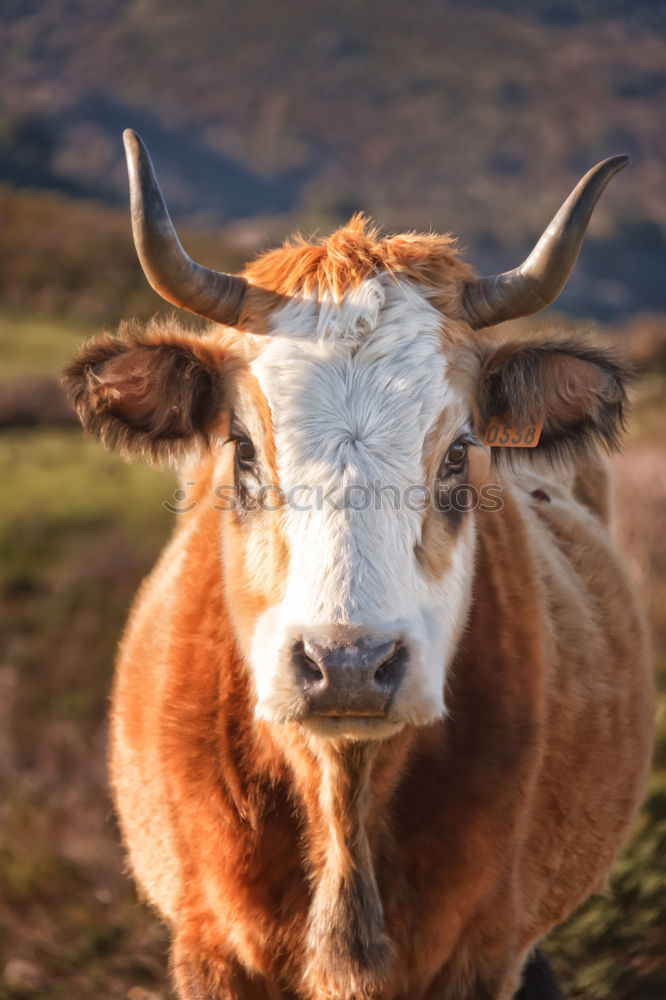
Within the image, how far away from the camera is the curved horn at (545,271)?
12.6ft

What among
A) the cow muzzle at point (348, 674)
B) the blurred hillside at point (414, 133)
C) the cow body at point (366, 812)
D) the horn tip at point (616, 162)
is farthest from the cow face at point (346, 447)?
the blurred hillside at point (414, 133)

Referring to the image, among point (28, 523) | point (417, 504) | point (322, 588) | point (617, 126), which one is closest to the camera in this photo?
point (322, 588)

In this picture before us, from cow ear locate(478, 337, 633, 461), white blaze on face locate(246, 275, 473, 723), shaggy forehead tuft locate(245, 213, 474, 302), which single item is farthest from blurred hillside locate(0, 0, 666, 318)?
white blaze on face locate(246, 275, 473, 723)

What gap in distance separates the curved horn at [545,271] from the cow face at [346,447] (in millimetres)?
143

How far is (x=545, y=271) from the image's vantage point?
4023 mm

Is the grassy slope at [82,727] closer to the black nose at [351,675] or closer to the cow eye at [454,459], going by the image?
the cow eye at [454,459]

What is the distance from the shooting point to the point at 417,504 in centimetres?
368

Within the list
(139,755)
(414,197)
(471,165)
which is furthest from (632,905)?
(471,165)

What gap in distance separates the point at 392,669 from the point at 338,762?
85cm

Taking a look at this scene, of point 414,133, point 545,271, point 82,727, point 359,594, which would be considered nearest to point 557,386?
point 545,271

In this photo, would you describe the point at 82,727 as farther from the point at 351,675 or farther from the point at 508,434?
the point at 351,675

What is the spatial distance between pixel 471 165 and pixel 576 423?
169437mm

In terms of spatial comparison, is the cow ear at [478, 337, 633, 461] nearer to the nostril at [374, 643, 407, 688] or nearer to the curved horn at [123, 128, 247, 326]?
the curved horn at [123, 128, 247, 326]

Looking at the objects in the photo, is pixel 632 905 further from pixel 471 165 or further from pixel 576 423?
pixel 471 165
